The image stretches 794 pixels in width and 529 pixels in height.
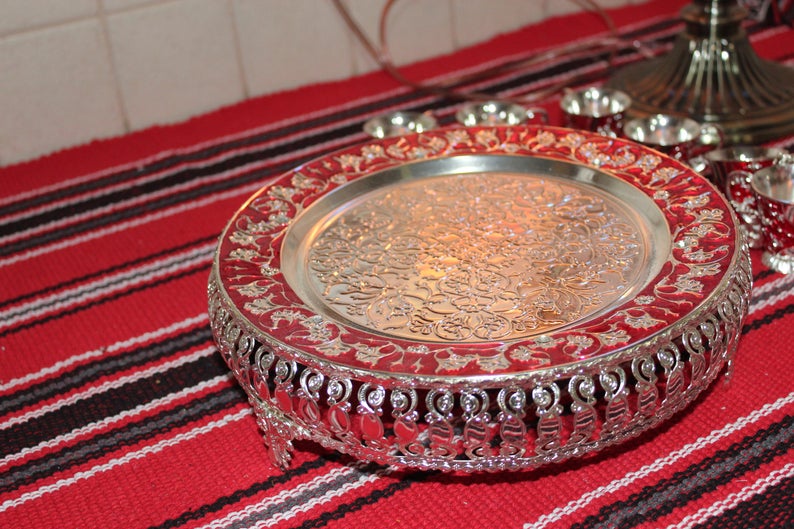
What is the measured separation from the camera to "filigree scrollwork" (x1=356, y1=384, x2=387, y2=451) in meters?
0.61

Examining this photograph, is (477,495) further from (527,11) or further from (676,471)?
(527,11)

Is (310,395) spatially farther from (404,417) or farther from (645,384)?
(645,384)

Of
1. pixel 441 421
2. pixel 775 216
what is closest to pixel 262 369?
pixel 441 421

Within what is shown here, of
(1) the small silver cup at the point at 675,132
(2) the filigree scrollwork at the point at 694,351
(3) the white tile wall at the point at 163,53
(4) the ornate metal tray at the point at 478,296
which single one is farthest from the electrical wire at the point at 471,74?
(2) the filigree scrollwork at the point at 694,351

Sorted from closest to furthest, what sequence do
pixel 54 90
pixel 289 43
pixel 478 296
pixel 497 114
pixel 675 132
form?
1. pixel 478 296
2. pixel 675 132
3. pixel 497 114
4. pixel 54 90
5. pixel 289 43

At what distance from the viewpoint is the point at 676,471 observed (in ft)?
2.28

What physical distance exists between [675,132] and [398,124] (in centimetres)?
33

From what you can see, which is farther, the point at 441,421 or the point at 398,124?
the point at 398,124

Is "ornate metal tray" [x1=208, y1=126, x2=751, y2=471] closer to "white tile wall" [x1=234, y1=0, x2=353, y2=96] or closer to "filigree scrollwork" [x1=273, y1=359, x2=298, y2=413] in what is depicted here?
"filigree scrollwork" [x1=273, y1=359, x2=298, y2=413]

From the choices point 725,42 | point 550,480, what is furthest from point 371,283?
point 725,42

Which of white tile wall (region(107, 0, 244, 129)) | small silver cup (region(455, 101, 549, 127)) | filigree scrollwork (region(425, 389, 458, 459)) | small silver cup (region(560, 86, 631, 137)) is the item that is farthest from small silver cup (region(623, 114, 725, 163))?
white tile wall (region(107, 0, 244, 129))

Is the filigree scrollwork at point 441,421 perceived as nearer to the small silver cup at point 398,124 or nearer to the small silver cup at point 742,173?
the small silver cup at point 742,173

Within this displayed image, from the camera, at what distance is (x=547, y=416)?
598 millimetres

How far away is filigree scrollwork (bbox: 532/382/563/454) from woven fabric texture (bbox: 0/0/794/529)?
3.6 inches
